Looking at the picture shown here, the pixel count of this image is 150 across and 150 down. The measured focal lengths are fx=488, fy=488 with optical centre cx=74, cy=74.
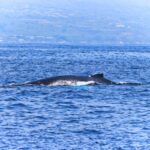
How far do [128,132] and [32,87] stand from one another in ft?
34.1

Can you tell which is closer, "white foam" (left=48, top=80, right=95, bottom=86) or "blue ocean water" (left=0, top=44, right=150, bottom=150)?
"blue ocean water" (left=0, top=44, right=150, bottom=150)

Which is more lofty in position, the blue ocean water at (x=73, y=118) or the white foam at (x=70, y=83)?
the white foam at (x=70, y=83)

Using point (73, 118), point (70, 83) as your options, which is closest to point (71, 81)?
point (70, 83)

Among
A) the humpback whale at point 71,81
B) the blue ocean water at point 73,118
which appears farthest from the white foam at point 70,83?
the blue ocean water at point 73,118

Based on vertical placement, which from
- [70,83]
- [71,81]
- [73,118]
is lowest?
[73,118]

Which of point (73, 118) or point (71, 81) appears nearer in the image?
point (73, 118)

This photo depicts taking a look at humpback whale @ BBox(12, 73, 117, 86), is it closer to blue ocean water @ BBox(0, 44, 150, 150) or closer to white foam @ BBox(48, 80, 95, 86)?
white foam @ BBox(48, 80, 95, 86)

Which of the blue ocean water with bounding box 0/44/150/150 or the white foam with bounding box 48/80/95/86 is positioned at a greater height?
the white foam with bounding box 48/80/95/86

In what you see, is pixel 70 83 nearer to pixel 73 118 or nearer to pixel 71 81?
pixel 71 81

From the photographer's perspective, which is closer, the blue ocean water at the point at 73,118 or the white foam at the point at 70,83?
the blue ocean water at the point at 73,118

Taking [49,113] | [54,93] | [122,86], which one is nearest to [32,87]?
[54,93]

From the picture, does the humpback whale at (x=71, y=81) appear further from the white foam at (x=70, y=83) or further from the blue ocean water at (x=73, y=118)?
the blue ocean water at (x=73, y=118)

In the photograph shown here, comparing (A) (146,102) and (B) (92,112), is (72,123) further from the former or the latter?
(A) (146,102)

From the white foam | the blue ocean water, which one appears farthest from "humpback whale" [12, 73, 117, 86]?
the blue ocean water
